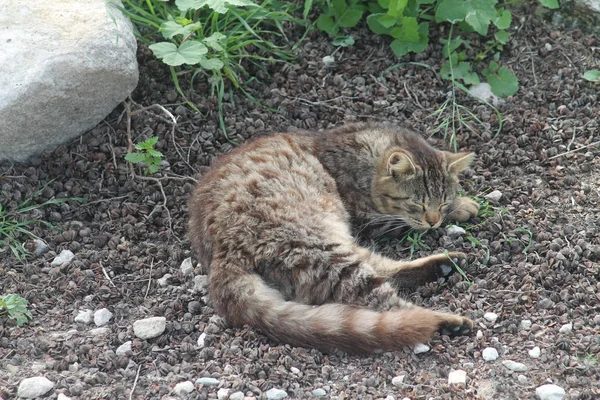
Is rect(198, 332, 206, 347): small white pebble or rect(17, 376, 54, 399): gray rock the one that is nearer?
rect(17, 376, 54, 399): gray rock

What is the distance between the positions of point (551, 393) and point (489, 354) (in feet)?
1.29

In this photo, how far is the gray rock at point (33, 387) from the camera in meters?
3.59

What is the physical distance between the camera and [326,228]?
4.32 meters

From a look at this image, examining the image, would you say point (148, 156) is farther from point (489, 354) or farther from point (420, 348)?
point (489, 354)

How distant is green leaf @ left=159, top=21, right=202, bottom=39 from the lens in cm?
488

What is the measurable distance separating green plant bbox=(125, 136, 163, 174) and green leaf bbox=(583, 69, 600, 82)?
10.2 feet

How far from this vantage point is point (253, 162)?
4.64m

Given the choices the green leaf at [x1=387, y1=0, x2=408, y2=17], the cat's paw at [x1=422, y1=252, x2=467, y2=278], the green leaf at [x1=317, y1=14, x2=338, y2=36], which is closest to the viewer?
the cat's paw at [x1=422, y1=252, x2=467, y2=278]

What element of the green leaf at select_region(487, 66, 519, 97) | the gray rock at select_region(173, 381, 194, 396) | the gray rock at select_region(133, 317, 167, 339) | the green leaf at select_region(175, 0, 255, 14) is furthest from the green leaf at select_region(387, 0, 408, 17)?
the gray rock at select_region(173, 381, 194, 396)

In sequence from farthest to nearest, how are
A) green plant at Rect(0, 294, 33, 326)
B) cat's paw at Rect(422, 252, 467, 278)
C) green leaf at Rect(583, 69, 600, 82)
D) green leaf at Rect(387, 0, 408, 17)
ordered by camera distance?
green leaf at Rect(583, 69, 600, 82) < green leaf at Rect(387, 0, 408, 17) < cat's paw at Rect(422, 252, 467, 278) < green plant at Rect(0, 294, 33, 326)

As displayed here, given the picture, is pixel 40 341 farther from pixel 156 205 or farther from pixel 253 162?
pixel 253 162

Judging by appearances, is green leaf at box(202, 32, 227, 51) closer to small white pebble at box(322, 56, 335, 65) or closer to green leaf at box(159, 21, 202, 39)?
green leaf at box(159, 21, 202, 39)

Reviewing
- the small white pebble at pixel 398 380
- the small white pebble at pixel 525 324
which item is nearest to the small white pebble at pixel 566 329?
the small white pebble at pixel 525 324

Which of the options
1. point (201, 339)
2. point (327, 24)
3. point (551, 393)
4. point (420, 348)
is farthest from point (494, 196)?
point (201, 339)
